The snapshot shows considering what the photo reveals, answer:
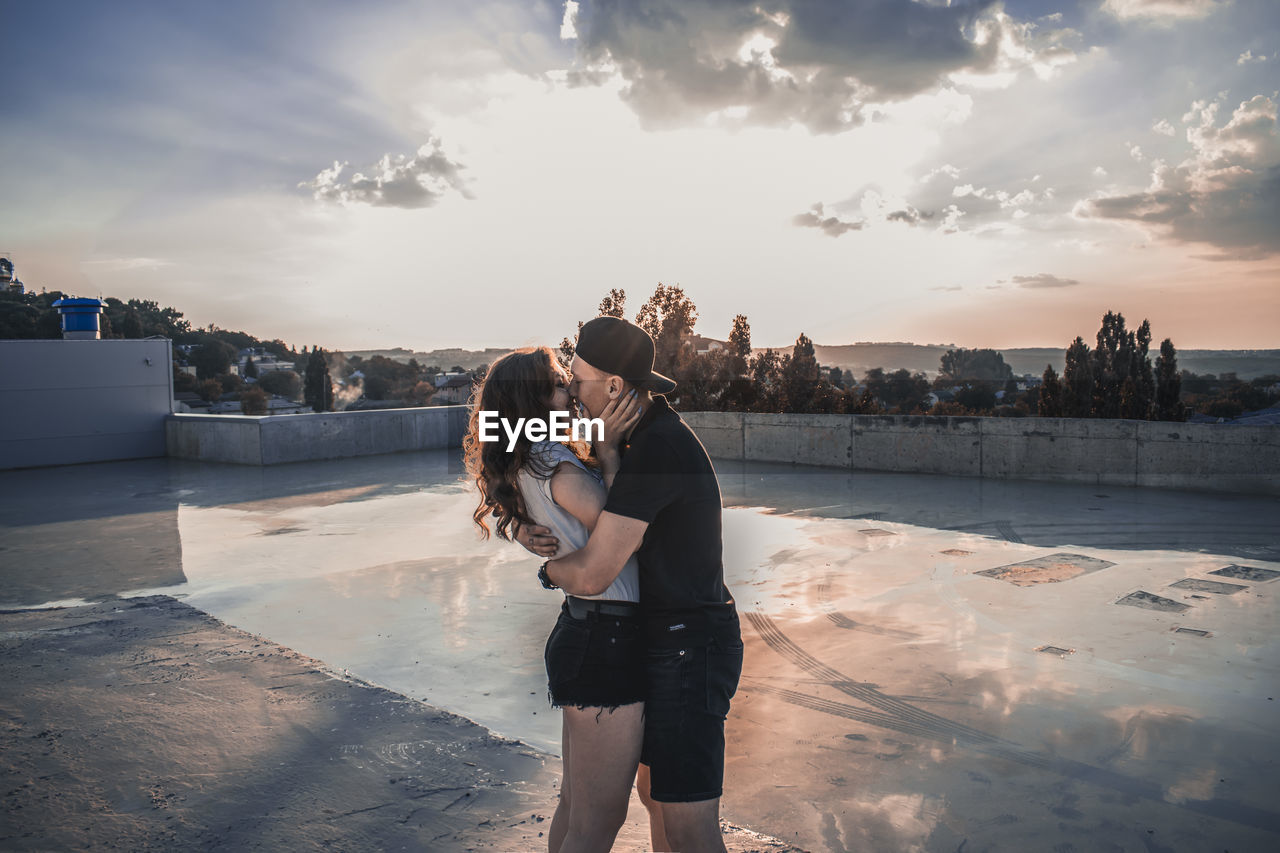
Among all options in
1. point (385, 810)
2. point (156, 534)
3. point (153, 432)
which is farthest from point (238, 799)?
point (153, 432)

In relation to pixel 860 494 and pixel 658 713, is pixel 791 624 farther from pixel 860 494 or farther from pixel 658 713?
pixel 860 494

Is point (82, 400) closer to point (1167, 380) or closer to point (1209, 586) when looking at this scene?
point (1209, 586)

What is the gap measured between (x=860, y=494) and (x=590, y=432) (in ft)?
30.1

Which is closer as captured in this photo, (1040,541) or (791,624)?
(791,624)

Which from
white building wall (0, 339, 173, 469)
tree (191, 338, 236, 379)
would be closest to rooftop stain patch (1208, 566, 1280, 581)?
white building wall (0, 339, 173, 469)

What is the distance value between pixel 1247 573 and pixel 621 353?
22.0 feet

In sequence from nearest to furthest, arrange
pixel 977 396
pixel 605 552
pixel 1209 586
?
pixel 605 552
pixel 1209 586
pixel 977 396

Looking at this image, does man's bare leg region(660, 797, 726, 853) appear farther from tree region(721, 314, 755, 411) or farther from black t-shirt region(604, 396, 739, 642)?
tree region(721, 314, 755, 411)

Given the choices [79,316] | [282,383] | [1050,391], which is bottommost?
[1050,391]

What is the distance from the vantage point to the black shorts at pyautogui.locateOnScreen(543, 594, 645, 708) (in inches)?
74.2

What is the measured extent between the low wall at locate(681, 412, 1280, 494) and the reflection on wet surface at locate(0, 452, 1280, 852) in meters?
0.65

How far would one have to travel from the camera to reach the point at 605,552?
5.99 ft

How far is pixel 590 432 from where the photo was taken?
80.0 inches

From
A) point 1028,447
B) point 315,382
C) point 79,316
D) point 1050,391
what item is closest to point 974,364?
point 1050,391
